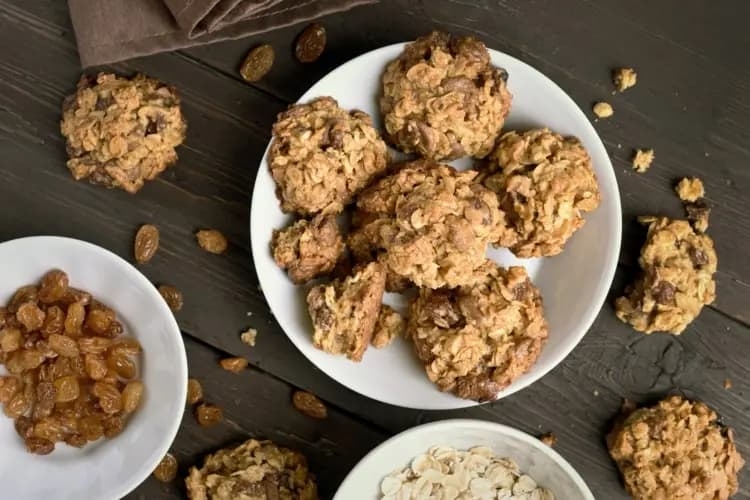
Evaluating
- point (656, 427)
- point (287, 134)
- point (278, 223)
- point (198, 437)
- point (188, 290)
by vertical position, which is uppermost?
point (287, 134)

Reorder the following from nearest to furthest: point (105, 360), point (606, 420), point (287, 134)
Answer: point (287, 134), point (105, 360), point (606, 420)

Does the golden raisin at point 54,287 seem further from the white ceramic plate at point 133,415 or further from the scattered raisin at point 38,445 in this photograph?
the scattered raisin at point 38,445

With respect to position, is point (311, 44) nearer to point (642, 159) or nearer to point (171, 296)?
point (171, 296)

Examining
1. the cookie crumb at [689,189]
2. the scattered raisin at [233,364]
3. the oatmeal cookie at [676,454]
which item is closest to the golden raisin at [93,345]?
the scattered raisin at [233,364]

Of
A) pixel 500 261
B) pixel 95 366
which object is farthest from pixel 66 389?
pixel 500 261

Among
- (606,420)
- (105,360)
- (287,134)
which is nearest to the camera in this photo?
(287,134)

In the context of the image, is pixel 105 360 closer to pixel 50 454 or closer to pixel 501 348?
pixel 50 454

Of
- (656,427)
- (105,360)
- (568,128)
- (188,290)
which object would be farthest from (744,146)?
(105,360)
